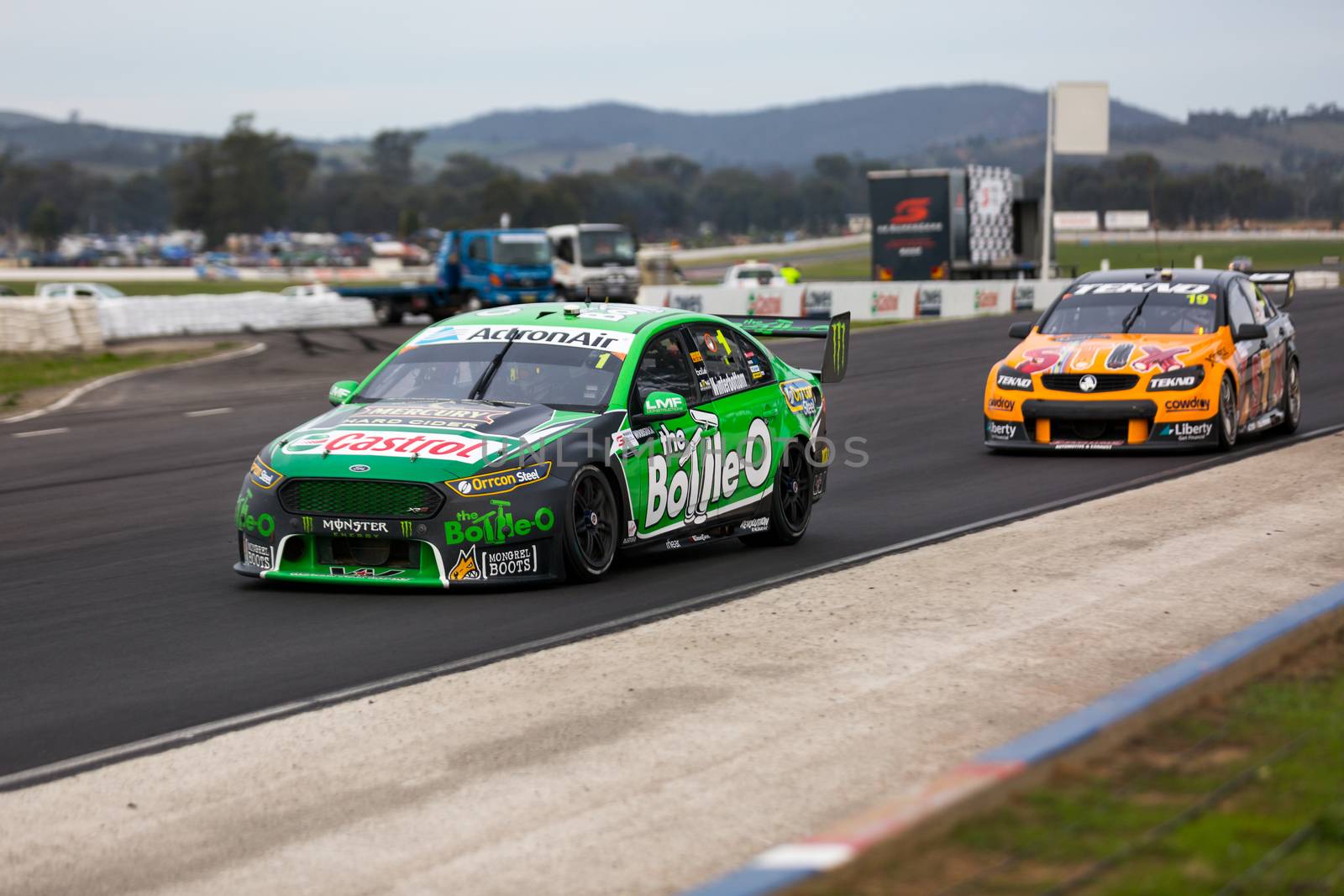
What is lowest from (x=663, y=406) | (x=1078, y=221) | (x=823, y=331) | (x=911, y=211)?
(x=663, y=406)

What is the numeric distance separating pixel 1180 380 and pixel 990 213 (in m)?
34.9

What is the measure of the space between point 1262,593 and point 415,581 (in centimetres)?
411

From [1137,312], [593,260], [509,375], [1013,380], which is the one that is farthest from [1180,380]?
[593,260]

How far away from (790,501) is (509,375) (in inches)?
81.8

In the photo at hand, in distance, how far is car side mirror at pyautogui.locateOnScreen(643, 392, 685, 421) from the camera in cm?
931

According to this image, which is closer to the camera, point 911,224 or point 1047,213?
point 911,224

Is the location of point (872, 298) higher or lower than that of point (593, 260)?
lower

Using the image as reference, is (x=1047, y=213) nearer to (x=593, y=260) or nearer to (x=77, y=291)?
(x=593, y=260)

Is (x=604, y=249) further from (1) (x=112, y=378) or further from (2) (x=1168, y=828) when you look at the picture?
(2) (x=1168, y=828)

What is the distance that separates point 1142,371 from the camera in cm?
1493

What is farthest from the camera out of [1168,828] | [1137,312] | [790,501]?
[1137,312]

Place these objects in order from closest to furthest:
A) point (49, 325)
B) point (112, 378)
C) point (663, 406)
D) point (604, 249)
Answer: point (663, 406) < point (112, 378) < point (49, 325) < point (604, 249)

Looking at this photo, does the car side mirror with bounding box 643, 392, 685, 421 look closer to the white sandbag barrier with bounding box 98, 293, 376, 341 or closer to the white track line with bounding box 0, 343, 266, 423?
the white track line with bounding box 0, 343, 266, 423

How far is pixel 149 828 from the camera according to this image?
16.6ft
